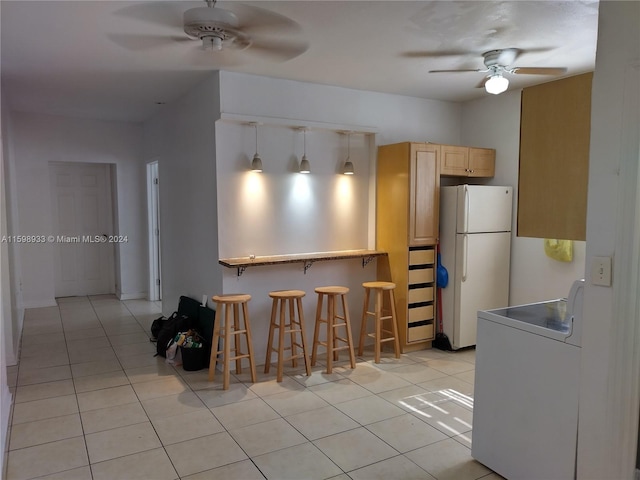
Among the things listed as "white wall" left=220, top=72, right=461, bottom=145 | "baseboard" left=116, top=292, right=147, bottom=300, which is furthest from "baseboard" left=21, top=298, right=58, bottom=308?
"white wall" left=220, top=72, right=461, bottom=145

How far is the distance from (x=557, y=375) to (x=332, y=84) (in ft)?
10.5

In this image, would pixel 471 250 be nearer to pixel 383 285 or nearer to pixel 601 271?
pixel 383 285

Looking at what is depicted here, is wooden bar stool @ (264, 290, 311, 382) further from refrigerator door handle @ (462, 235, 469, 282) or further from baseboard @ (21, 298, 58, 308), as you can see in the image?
baseboard @ (21, 298, 58, 308)

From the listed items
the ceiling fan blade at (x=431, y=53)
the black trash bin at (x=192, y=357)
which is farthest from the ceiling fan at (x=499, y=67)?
the black trash bin at (x=192, y=357)

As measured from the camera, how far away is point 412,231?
4.36 m

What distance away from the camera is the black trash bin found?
13.0ft

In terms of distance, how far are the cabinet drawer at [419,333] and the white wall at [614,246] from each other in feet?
8.11

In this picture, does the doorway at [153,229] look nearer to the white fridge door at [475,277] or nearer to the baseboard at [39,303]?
the baseboard at [39,303]

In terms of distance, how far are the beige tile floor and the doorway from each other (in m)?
2.17

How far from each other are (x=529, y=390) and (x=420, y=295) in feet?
7.29

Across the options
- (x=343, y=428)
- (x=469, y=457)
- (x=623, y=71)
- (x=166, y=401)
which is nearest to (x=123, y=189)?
(x=166, y=401)

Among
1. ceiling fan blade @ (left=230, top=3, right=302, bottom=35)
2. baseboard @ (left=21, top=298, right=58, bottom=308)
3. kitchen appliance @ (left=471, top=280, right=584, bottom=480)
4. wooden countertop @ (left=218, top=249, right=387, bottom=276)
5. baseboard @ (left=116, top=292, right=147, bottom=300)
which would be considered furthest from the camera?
baseboard @ (left=116, top=292, right=147, bottom=300)

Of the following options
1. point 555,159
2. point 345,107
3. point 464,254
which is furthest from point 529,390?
point 345,107

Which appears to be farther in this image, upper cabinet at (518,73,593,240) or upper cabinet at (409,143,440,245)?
upper cabinet at (409,143,440,245)
